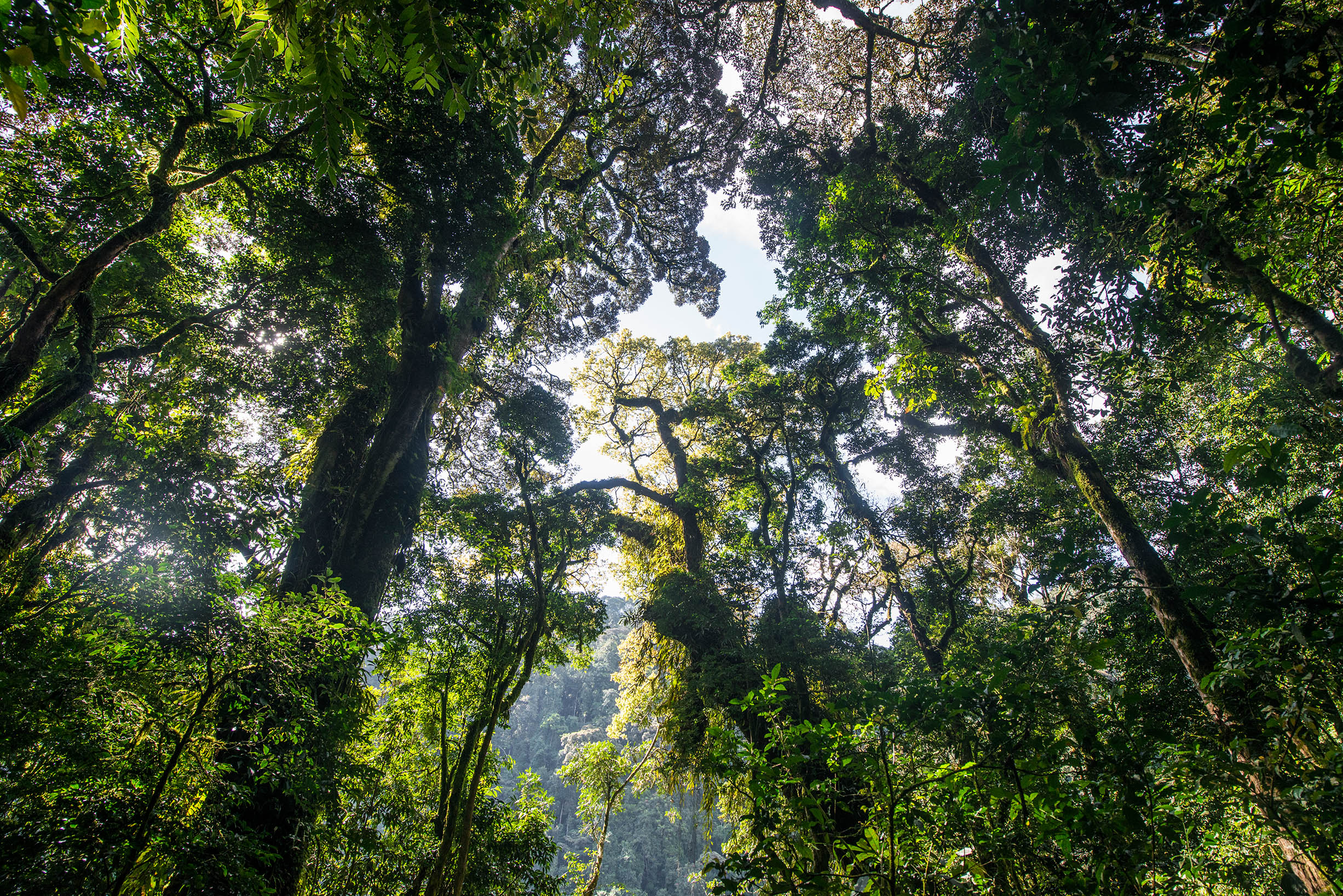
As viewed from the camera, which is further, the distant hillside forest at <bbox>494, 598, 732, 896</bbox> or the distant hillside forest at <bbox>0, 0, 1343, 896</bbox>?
the distant hillside forest at <bbox>494, 598, 732, 896</bbox>

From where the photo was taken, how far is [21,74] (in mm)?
1056

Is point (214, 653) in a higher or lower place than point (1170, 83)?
lower

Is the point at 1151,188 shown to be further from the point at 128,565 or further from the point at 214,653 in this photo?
the point at 128,565

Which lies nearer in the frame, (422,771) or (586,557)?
(422,771)

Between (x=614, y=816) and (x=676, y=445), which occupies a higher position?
(x=676, y=445)

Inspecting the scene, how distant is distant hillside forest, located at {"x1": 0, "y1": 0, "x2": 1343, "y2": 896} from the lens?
1.69 metres

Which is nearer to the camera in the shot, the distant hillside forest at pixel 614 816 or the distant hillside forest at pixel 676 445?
the distant hillside forest at pixel 676 445

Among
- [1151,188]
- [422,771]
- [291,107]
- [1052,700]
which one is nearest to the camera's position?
[291,107]

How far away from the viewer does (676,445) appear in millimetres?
11477

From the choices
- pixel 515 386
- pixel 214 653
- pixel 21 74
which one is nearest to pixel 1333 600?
pixel 21 74

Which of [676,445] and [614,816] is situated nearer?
[676,445]

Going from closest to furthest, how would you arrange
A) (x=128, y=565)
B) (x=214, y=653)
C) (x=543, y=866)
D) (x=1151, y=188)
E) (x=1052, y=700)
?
1. (x=1052, y=700)
2. (x=214, y=653)
3. (x=1151, y=188)
4. (x=128, y=565)
5. (x=543, y=866)

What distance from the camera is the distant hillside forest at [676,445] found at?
1689 mm

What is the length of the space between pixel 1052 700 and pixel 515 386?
919 cm
